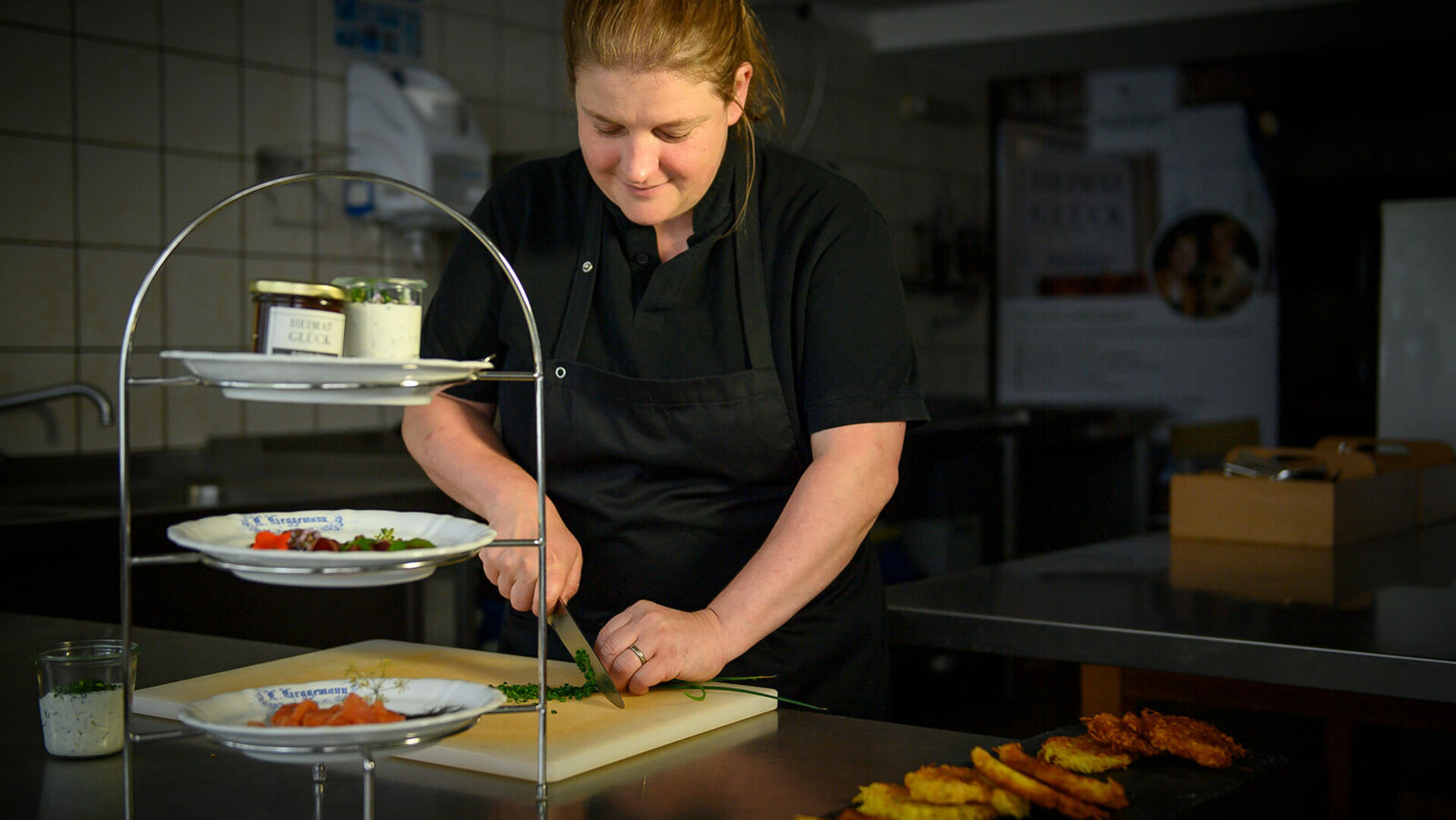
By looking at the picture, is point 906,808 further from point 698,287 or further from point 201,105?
point 201,105

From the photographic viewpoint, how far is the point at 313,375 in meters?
0.75

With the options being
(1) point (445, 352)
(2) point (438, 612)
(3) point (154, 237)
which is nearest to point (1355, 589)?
(1) point (445, 352)

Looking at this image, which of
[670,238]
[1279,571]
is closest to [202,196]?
[670,238]

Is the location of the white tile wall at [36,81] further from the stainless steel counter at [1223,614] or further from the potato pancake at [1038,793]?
the potato pancake at [1038,793]

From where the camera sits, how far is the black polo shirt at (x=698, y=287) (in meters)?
1.37

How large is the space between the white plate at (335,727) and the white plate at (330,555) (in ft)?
0.26

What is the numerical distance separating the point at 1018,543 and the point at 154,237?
302 centimetres

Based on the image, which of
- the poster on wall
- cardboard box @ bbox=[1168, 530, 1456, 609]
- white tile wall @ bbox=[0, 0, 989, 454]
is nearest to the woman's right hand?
cardboard box @ bbox=[1168, 530, 1456, 609]

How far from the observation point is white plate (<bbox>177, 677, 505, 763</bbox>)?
0.71m

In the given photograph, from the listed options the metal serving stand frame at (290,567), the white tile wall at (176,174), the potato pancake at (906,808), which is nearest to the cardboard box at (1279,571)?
the potato pancake at (906,808)

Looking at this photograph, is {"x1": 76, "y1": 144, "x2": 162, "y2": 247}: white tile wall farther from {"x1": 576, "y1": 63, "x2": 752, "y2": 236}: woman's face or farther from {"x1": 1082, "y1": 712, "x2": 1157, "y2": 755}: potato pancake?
{"x1": 1082, "y1": 712, "x2": 1157, "y2": 755}: potato pancake

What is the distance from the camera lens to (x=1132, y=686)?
5.42ft

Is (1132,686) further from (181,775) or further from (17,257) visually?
(17,257)

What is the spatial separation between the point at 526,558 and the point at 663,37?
1.57 ft
